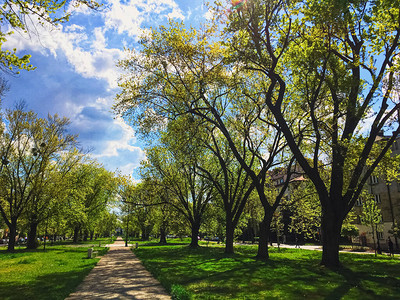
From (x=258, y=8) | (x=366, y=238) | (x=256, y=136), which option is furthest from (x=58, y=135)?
(x=366, y=238)

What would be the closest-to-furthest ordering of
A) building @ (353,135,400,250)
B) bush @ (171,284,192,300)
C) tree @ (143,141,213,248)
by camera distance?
bush @ (171,284,192,300) < tree @ (143,141,213,248) < building @ (353,135,400,250)

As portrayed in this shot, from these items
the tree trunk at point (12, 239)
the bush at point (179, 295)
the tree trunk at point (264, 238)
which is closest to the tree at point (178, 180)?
the tree trunk at point (264, 238)

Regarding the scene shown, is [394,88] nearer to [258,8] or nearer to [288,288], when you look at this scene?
[258,8]

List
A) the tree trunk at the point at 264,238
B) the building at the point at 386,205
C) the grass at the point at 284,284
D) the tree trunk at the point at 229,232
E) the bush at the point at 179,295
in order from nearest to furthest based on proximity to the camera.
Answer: the bush at the point at 179,295
the grass at the point at 284,284
the tree trunk at the point at 264,238
the tree trunk at the point at 229,232
the building at the point at 386,205

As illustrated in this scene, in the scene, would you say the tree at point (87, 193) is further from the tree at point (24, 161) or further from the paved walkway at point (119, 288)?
the paved walkway at point (119, 288)

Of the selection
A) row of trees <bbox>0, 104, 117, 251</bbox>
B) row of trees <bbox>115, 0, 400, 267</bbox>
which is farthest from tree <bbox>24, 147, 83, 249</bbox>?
row of trees <bbox>115, 0, 400, 267</bbox>

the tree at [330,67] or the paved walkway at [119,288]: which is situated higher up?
the tree at [330,67]

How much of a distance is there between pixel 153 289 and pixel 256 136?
53.2 feet

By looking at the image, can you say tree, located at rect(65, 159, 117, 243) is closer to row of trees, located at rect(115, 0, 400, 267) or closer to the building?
row of trees, located at rect(115, 0, 400, 267)

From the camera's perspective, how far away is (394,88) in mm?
13148

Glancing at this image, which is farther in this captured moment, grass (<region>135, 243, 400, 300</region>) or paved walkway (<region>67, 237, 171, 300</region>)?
grass (<region>135, 243, 400, 300</region>)

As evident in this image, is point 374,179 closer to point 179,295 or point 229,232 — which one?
point 229,232

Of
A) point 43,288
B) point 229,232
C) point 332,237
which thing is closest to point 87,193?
point 229,232

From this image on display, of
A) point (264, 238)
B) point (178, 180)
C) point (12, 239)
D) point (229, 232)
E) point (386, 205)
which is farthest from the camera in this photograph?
point (386, 205)
